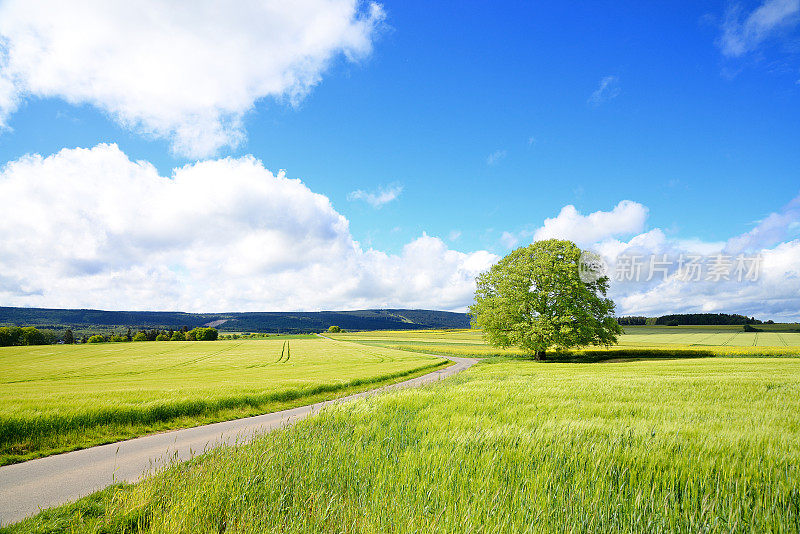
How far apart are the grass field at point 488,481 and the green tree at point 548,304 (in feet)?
123

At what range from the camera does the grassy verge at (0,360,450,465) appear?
1225 centimetres

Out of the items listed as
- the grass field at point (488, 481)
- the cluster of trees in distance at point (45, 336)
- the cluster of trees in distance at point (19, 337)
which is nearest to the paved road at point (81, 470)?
the grass field at point (488, 481)

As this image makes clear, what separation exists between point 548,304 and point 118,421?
4456 centimetres

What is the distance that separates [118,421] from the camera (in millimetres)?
15156

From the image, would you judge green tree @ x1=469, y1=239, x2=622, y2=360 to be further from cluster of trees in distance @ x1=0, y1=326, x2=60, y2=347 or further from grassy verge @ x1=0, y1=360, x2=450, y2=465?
cluster of trees in distance @ x1=0, y1=326, x2=60, y2=347

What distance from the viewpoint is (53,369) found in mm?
43062

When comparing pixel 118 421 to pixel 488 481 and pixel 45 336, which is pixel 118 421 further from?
pixel 45 336

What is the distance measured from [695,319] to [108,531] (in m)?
197

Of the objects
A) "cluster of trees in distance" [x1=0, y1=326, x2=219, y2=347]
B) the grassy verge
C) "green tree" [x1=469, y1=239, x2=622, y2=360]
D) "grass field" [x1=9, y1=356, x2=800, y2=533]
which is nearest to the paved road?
"grass field" [x1=9, y1=356, x2=800, y2=533]

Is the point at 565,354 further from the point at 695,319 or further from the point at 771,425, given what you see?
the point at 695,319

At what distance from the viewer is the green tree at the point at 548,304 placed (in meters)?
44.0

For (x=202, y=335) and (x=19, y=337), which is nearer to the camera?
(x=19, y=337)

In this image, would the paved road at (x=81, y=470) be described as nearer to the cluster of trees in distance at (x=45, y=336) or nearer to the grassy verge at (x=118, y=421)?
the grassy verge at (x=118, y=421)

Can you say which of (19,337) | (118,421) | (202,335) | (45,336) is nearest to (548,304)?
(118,421)
